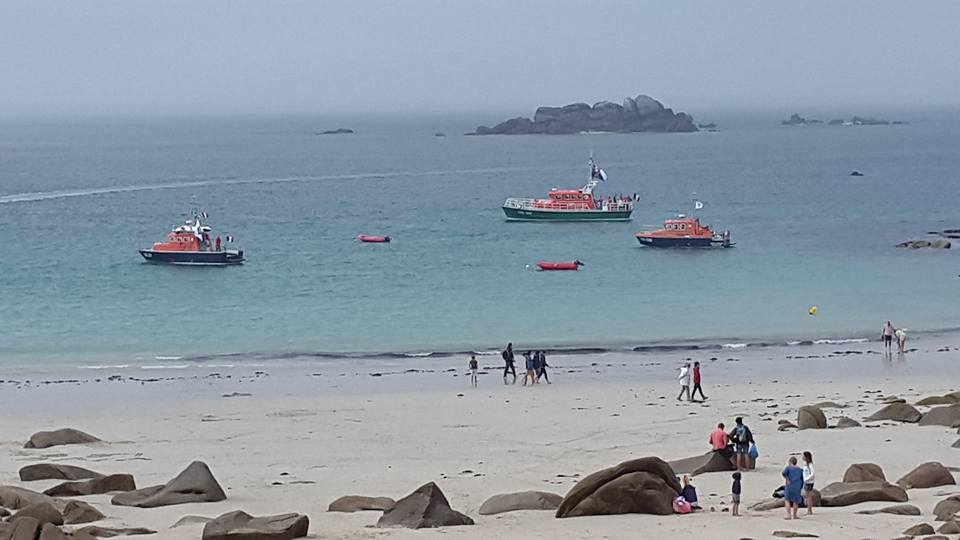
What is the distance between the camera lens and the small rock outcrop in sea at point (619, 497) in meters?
17.2

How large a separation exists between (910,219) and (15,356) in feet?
182

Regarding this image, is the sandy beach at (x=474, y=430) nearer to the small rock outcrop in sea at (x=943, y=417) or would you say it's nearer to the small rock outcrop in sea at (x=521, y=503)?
the small rock outcrop in sea at (x=521, y=503)

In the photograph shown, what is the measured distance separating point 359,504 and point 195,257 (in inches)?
1677

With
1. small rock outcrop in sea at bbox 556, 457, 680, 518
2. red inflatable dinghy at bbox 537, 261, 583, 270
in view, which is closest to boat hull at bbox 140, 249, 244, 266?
red inflatable dinghy at bbox 537, 261, 583, 270

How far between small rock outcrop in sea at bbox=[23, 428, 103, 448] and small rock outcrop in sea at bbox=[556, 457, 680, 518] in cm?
1173

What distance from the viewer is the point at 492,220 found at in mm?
82562

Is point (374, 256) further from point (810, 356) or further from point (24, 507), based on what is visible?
point (24, 507)

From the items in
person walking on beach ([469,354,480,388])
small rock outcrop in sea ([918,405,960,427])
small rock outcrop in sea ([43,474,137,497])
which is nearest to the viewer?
small rock outcrop in sea ([43,474,137,497])

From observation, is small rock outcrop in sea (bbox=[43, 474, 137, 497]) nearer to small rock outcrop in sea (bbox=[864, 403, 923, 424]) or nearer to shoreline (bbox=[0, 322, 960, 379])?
small rock outcrop in sea (bbox=[864, 403, 923, 424])

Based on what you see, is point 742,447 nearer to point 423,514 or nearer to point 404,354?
point 423,514

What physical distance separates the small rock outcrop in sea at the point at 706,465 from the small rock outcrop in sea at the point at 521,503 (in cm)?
333

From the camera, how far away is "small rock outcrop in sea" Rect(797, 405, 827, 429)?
25420mm

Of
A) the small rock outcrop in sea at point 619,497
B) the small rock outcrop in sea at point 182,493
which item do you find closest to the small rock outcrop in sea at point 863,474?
the small rock outcrop in sea at point 619,497

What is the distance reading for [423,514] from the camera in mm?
16953
